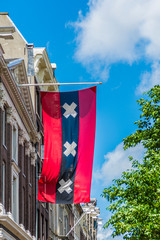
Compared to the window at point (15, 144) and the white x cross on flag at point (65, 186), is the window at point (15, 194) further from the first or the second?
the white x cross on flag at point (65, 186)

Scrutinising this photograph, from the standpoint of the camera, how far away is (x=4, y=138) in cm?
3797

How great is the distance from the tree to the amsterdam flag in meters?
5.45

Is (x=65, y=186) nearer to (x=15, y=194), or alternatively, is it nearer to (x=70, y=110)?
(x=70, y=110)

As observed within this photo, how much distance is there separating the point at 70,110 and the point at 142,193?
797 cm

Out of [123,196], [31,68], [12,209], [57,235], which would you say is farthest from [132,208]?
[57,235]

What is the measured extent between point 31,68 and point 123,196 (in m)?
11.4

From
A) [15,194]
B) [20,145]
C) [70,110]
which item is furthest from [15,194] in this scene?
[70,110]

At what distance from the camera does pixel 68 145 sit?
29.7m

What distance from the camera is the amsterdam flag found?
1141 inches

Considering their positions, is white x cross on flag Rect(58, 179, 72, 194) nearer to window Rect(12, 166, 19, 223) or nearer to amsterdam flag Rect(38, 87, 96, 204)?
amsterdam flag Rect(38, 87, 96, 204)

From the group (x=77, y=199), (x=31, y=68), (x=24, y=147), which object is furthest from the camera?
(x=24, y=147)

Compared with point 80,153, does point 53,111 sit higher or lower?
higher

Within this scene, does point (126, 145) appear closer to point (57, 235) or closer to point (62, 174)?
point (62, 174)

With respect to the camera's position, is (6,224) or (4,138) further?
(4,138)
